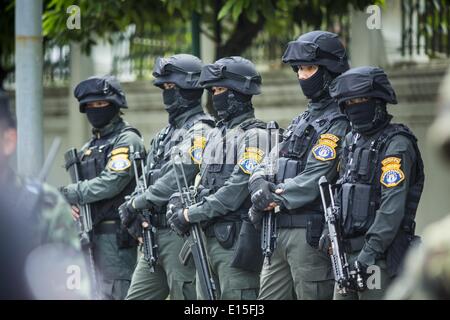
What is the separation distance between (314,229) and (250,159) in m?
0.71

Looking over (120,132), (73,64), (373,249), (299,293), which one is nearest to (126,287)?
(120,132)

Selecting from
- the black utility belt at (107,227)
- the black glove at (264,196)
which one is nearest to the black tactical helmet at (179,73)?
the black utility belt at (107,227)

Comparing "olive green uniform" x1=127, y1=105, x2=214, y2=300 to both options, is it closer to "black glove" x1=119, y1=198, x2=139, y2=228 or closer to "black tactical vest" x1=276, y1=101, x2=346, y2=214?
"black glove" x1=119, y1=198, x2=139, y2=228

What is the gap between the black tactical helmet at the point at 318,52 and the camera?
7648mm

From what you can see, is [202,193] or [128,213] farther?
[128,213]

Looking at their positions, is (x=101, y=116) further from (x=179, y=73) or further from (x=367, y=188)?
(x=367, y=188)

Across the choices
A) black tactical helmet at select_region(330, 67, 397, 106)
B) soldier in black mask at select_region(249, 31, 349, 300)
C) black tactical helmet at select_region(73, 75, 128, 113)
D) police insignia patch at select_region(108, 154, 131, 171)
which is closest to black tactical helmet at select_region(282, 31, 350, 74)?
soldier in black mask at select_region(249, 31, 349, 300)

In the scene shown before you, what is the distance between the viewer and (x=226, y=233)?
7953 mm

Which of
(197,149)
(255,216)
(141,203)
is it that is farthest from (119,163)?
(255,216)

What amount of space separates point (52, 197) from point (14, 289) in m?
0.36

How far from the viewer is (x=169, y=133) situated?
28.5 ft

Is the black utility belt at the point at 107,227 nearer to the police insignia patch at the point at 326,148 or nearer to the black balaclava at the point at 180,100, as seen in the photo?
the black balaclava at the point at 180,100

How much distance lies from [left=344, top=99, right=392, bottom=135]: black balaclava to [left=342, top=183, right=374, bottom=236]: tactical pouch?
36 cm

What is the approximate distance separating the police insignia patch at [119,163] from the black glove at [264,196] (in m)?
1.86
